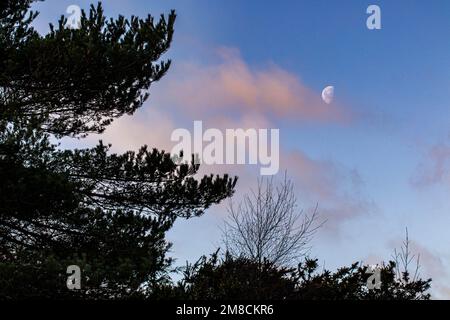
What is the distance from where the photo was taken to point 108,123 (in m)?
17.5

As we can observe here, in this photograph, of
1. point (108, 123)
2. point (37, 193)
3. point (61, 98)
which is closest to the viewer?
point (37, 193)

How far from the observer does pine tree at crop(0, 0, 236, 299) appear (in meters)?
13.4

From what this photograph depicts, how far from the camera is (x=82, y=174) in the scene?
16344 mm

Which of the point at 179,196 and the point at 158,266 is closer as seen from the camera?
the point at 158,266

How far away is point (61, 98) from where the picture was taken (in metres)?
16.2

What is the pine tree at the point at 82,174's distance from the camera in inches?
529
